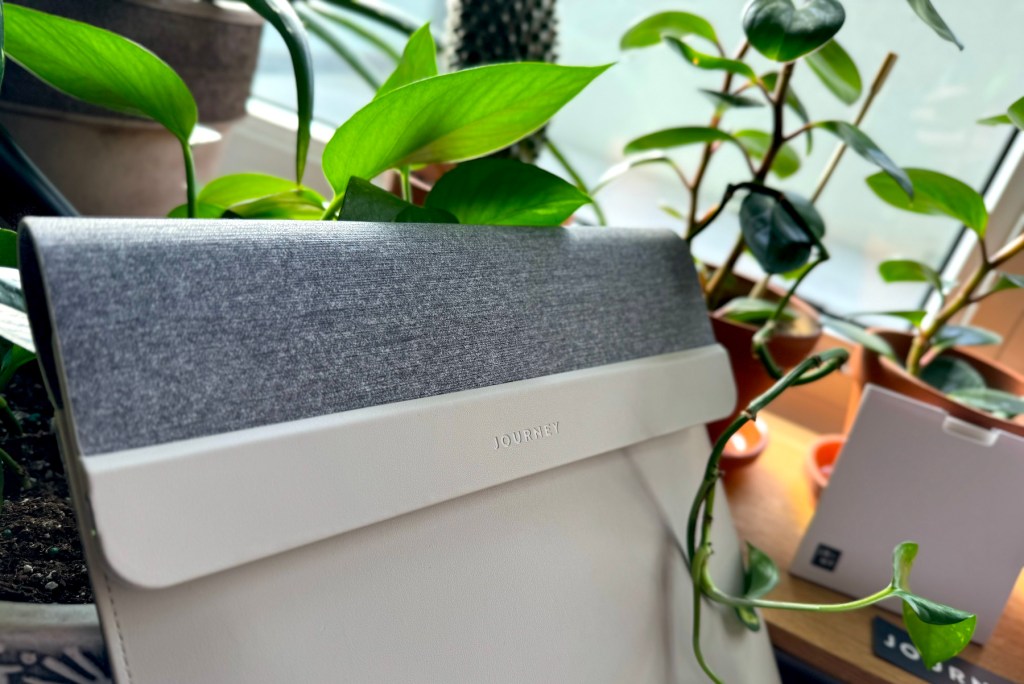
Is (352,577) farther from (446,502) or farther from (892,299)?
(892,299)

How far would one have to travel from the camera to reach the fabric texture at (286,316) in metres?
0.29

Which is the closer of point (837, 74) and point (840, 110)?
point (837, 74)

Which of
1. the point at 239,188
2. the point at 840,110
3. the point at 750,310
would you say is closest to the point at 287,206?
the point at 239,188

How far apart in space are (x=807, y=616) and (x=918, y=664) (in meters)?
0.08

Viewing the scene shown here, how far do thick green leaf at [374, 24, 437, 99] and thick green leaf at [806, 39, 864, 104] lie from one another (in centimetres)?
28

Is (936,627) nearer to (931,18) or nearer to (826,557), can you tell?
(826,557)

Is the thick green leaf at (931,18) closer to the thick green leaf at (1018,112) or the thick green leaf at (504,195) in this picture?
the thick green leaf at (1018,112)

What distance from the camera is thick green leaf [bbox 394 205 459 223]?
17.4 inches

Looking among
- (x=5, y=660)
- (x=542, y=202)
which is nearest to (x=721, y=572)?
(x=542, y=202)

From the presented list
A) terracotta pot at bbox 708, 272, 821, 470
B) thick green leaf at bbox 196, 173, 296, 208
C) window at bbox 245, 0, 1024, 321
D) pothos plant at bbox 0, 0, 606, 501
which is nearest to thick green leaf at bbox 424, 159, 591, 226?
pothos plant at bbox 0, 0, 606, 501

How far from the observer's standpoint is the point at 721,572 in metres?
0.53

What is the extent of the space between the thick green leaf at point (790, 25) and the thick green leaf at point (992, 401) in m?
0.31

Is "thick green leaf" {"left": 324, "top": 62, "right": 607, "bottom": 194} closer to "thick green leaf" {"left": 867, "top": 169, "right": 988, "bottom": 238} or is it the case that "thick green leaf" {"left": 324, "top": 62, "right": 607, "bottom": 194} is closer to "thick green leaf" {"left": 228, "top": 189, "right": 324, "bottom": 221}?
"thick green leaf" {"left": 228, "top": 189, "right": 324, "bottom": 221}

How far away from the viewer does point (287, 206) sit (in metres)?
0.51
